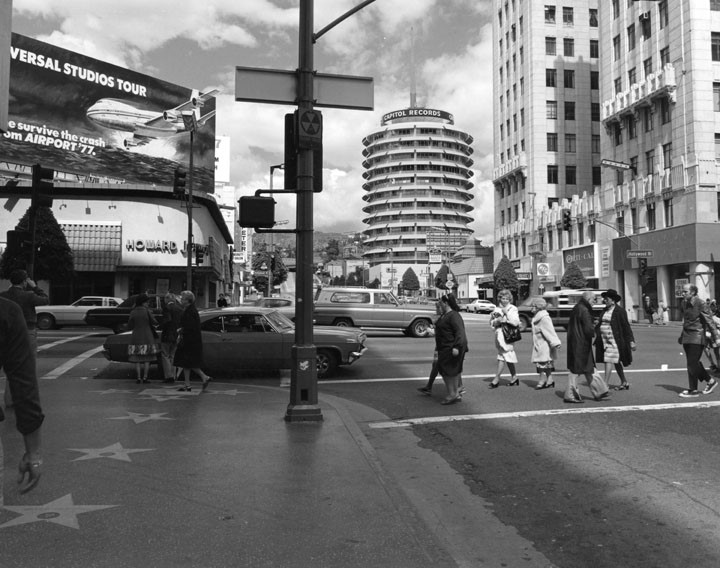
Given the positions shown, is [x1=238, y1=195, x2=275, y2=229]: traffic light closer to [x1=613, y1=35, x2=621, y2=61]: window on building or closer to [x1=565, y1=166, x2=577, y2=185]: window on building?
[x1=613, y1=35, x2=621, y2=61]: window on building

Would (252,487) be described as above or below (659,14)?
below

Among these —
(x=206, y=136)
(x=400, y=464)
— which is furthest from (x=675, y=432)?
(x=206, y=136)

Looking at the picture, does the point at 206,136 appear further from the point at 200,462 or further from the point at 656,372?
the point at 200,462

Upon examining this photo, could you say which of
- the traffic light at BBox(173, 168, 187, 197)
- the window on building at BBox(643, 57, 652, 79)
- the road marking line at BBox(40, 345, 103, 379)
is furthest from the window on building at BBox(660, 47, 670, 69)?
the road marking line at BBox(40, 345, 103, 379)

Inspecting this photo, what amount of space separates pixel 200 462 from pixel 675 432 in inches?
231

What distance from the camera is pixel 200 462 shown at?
5.97 meters

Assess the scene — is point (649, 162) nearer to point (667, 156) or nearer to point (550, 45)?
point (667, 156)

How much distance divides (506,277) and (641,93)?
2192 cm

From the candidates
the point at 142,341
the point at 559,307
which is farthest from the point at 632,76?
the point at 142,341

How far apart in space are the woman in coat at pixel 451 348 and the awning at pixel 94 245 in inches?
1276

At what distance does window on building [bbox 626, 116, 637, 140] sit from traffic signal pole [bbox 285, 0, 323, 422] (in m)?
45.2

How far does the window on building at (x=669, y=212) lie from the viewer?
4151 cm

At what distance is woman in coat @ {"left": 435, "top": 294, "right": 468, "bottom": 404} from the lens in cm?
977

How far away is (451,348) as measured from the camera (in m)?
9.73
